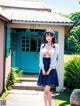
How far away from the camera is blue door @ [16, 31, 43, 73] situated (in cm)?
1892

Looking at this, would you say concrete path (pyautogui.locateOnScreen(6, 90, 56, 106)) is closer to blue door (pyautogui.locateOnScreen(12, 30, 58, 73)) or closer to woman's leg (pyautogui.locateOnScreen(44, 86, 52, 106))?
→ woman's leg (pyautogui.locateOnScreen(44, 86, 52, 106))

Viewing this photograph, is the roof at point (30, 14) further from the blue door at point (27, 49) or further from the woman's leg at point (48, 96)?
the woman's leg at point (48, 96)

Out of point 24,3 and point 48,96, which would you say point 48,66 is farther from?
point 24,3

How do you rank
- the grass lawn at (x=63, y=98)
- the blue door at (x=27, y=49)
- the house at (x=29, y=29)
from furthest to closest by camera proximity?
the blue door at (x=27, y=49)
the house at (x=29, y=29)
the grass lawn at (x=63, y=98)

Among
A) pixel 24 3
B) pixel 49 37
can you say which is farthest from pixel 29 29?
pixel 49 37

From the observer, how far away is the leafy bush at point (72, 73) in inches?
584

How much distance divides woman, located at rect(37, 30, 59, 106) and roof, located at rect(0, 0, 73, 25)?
6.15m

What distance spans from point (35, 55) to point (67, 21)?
16.0 ft

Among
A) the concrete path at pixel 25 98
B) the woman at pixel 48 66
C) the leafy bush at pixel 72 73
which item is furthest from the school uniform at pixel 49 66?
the leafy bush at pixel 72 73

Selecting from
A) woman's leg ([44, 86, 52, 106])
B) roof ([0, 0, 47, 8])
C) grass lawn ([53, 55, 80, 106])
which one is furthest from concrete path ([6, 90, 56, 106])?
roof ([0, 0, 47, 8])

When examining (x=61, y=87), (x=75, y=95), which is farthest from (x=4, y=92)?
(x=75, y=95)

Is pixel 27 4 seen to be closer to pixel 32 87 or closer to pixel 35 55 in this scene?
pixel 35 55

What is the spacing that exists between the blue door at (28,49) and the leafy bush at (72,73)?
12.1 feet

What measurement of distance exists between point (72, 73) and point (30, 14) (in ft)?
11.6
